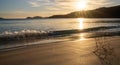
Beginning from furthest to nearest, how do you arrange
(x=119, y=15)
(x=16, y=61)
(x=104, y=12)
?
(x=104, y=12) < (x=119, y=15) < (x=16, y=61)

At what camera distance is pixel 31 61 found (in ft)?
25.8

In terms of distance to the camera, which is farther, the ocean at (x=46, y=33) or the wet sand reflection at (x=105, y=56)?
the ocean at (x=46, y=33)

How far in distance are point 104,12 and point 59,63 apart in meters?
170

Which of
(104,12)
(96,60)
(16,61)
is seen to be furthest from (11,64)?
(104,12)

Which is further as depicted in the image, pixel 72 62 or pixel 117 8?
pixel 117 8

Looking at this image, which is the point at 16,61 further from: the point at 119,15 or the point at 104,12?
the point at 104,12

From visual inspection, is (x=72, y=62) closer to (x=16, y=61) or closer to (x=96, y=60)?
(x=96, y=60)

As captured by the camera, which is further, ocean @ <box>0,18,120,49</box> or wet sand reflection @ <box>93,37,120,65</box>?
ocean @ <box>0,18,120,49</box>

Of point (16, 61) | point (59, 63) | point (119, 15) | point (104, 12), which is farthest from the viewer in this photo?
point (104, 12)

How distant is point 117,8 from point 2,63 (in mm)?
161850

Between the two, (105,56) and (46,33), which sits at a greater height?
(105,56)

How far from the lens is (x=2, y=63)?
7.83m

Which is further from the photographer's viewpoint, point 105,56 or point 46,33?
point 46,33

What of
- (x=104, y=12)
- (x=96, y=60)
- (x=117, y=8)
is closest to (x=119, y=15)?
(x=117, y=8)
